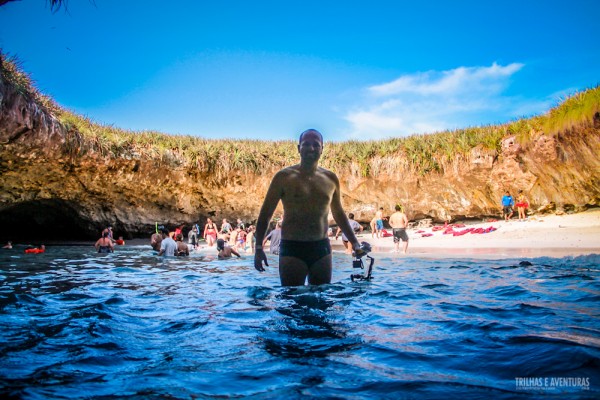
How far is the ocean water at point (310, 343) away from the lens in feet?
6.22

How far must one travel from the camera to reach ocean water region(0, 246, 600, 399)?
1895mm

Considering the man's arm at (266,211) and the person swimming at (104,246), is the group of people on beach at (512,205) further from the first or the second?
the person swimming at (104,246)

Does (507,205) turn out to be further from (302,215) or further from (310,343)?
(310,343)

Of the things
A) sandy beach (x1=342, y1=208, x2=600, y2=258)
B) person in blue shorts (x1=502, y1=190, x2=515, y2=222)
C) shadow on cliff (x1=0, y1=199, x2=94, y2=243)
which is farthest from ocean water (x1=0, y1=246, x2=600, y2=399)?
shadow on cliff (x1=0, y1=199, x2=94, y2=243)

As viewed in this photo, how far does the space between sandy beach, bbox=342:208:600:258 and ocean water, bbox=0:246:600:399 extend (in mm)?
5127

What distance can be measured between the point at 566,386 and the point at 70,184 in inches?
764

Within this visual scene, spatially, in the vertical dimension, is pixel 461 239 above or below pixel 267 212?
below

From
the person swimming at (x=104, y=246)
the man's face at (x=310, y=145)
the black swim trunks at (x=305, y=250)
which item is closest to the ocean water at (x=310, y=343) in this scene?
the black swim trunks at (x=305, y=250)

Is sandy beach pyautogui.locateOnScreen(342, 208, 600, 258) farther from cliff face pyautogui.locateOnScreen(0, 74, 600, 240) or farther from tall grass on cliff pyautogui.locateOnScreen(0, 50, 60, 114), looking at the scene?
tall grass on cliff pyautogui.locateOnScreen(0, 50, 60, 114)

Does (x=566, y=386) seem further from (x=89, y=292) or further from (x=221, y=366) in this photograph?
(x=89, y=292)

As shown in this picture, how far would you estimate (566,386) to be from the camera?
181cm

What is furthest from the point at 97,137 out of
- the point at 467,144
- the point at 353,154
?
the point at 467,144

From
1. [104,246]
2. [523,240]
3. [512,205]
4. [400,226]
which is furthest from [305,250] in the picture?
[512,205]

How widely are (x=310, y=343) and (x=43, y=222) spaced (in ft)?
70.4
